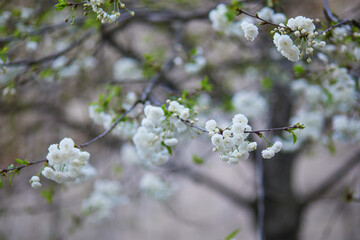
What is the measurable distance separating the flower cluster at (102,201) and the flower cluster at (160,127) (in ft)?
5.43

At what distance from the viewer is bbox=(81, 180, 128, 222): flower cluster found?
10.3ft

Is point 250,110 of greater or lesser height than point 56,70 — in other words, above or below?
below

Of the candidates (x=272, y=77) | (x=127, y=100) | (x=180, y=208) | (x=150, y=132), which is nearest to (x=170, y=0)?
(x=272, y=77)

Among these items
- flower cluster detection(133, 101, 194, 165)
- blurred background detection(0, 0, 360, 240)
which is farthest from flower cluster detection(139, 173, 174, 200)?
flower cluster detection(133, 101, 194, 165)

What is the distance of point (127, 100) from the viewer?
7.55 ft

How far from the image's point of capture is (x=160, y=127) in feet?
5.21

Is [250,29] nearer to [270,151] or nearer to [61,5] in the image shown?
[270,151]

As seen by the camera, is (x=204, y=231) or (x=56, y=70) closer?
(x=56, y=70)

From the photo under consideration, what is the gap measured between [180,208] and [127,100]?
5926 mm

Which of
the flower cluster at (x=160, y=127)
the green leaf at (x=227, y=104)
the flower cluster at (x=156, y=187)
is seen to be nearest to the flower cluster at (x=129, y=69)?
the green leaf at (x=227, y=104)

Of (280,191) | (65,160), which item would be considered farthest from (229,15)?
(280,191)

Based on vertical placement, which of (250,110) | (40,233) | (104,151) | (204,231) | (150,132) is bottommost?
(204,231)

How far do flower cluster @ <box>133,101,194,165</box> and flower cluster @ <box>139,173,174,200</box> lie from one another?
143 centimetres

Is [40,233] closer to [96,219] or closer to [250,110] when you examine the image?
[96,219]
